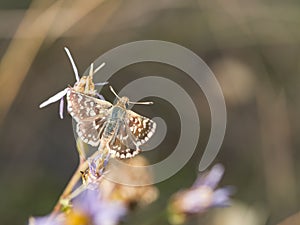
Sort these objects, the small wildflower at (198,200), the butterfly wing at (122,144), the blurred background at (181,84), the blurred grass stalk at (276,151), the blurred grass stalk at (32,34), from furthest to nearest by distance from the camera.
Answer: the blurred grass stalk at (276,151)
the blurred background at (181,84)
the blurred grass stalk at (32,34)
the small wildflower at (198,200)
the butterfly wing at (122,144)

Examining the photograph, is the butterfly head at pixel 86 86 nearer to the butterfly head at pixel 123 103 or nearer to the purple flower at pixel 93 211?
the butterfly head at pixel 123 103

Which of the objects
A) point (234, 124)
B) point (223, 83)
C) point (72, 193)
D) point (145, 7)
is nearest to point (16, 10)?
point (145, 7)

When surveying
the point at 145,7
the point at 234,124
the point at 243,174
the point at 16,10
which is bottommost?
the point at 243,174

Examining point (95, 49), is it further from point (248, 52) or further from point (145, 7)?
point (248, 52)

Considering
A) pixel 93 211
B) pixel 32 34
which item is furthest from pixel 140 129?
pixel 32 34

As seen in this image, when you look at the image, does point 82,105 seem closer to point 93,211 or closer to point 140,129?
point 140,129

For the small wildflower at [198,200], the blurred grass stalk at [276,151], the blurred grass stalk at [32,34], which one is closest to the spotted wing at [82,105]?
the small wildflower at [198,200]
